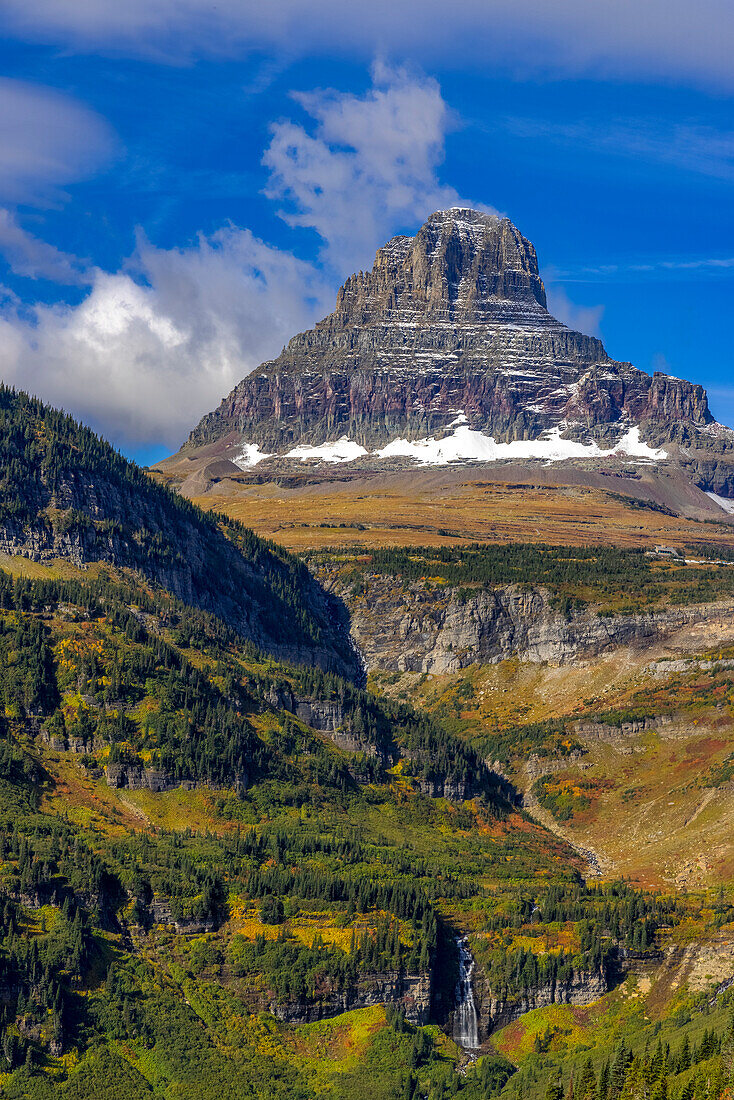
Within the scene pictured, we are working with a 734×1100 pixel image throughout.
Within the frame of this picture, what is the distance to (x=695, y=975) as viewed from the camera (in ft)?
650

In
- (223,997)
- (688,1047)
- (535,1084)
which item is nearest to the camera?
(688,1047)

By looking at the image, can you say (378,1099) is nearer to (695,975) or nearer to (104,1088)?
(104,1088)

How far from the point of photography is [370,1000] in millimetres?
193000

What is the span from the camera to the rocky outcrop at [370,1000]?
190500 millimetres

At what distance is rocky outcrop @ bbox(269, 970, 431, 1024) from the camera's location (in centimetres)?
19050

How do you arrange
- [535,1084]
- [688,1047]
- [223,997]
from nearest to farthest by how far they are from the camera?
[688,1047]
[535,1084]
[223,997]

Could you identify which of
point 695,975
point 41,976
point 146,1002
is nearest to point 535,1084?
point 695,975

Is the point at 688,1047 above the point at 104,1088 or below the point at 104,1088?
above

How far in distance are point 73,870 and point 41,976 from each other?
78.6 feet

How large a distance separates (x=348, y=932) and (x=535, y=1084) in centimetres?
3656

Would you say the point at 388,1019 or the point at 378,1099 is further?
the point at 388,1019

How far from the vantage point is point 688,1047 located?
528ft

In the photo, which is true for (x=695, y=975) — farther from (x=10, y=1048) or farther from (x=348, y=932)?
(x=10, y=1048)

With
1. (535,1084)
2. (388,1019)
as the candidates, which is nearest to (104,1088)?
(388,1019)
